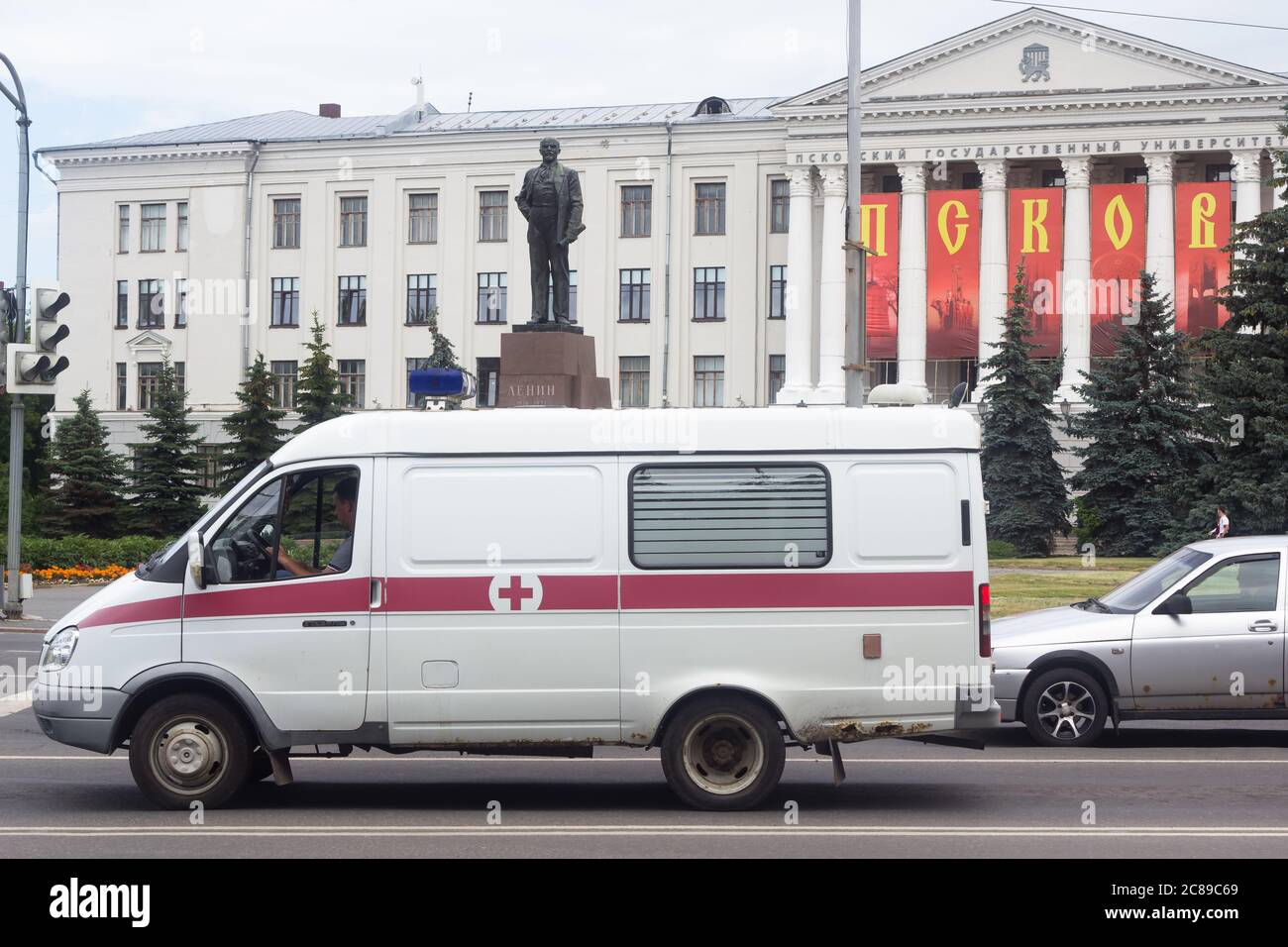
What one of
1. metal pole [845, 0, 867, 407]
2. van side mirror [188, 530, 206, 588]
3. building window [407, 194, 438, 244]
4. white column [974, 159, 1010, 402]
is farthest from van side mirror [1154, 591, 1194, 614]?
building window [407, 194, 438, 244]

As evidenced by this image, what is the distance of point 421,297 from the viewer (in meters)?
68.2

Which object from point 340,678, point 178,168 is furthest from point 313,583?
point 178,168

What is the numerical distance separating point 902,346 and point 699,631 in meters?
53.6

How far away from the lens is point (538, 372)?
18.6m

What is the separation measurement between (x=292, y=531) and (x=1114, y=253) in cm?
5376

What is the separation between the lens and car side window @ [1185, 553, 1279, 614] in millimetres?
12742

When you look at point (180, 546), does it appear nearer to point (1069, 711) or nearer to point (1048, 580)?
point (1069, 711)

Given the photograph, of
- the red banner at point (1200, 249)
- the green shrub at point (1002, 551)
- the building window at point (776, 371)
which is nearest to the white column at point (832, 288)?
the building window at point (776, 371)

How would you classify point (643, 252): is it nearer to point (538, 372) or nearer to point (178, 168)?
point (178, 168)

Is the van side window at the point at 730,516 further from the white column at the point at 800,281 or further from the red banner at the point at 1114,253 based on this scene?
the white column at the point at 800,281

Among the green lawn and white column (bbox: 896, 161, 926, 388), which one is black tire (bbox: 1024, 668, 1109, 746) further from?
white column (bbox: 896, 161, 926, 388)

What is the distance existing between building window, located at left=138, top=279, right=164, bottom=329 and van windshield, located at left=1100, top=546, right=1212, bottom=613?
6299 centimetres

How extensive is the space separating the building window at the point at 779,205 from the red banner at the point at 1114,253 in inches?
482

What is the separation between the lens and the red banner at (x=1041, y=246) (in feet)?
193
